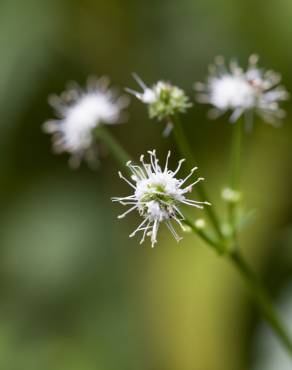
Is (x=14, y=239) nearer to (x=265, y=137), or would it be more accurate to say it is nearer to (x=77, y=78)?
(x=77, y=78)

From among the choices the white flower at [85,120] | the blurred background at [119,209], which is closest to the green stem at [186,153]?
the white flower at [85,120]

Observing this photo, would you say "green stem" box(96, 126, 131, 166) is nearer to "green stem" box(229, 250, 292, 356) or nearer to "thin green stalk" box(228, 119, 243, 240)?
"thin green stalk" box(228, 119, 243, 240)

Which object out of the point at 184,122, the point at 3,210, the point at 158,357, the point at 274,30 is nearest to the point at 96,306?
the point at 158,357

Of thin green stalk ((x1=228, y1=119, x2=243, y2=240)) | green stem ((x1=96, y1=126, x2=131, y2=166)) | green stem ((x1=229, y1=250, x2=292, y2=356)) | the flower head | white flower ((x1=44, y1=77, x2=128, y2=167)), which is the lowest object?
green stem ((x1=229, y1=250, x2=292, y2=356))

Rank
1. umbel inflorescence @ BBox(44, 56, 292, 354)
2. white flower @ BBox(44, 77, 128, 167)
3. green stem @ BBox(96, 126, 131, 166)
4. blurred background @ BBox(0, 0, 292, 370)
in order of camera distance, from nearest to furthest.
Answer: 1. umbel inflorescence @ BBox(44, 56, 292, 354)
2. green stem @ BBox(96, 126, 131, 166)
3. white flower @ BBox(44, 77, 128, 167)
4. blurred background @ BBox(0, 0, 292, 370)

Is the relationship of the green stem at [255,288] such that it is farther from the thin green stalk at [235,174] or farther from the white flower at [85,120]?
the white flower at [85,120]

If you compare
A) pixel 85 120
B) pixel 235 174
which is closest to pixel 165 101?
pixel 235 174

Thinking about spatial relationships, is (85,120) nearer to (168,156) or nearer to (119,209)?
(168,156)

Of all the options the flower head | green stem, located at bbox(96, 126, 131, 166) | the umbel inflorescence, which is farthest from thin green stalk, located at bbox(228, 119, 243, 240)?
green stem, located at bbox(96, 126, 131, 166)
